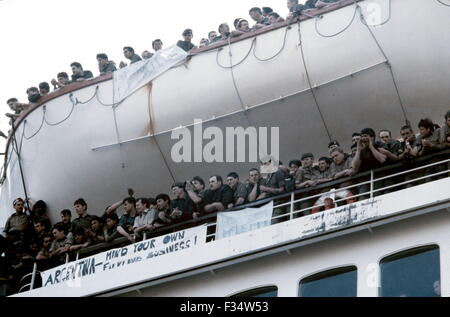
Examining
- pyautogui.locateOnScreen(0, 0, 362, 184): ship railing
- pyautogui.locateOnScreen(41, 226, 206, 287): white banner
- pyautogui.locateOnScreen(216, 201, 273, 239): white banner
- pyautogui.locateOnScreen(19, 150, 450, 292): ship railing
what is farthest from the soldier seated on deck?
pyautogui.locateOnScreen(41, 226, 206, 287): white banner

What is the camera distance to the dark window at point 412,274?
Result: 13.9 meters

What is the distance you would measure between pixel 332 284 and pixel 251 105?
5312 millimetres

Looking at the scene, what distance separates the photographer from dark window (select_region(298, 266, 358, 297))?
1465 centimetres

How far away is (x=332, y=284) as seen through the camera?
14906mm

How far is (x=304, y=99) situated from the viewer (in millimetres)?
19141

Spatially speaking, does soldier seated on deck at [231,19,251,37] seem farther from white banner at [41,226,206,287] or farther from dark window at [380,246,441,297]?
dark window at [380,246,441,297]

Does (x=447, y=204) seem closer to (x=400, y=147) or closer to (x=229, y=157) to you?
(x=400, y=147)

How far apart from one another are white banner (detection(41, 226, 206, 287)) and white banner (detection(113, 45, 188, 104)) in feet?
13.6

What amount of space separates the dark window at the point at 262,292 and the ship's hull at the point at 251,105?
421 centimetres

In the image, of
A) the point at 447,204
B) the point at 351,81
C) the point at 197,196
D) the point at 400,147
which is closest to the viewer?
the point at 447,204

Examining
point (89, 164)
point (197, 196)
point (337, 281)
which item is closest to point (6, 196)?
point (89, 164)

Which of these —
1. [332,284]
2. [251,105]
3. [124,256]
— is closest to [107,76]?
[251,105]

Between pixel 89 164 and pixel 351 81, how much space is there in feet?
16.3

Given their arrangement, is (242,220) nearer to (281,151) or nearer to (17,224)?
(281,151)
